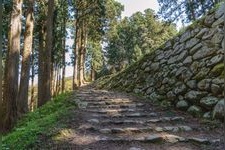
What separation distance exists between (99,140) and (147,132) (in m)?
1.13

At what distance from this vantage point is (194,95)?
303 inches

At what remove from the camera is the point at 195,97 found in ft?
25.1

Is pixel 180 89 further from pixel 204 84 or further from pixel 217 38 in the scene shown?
pixel 217 38

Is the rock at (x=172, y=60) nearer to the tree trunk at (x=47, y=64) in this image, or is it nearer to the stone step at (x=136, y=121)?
the stone step at (x=136, y=121)

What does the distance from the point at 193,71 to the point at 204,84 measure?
868 millimetres

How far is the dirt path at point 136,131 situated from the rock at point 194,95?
426 mm

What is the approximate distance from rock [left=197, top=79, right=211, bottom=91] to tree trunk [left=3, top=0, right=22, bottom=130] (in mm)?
5831

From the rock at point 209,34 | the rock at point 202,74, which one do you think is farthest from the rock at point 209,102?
the rock at point 209,34

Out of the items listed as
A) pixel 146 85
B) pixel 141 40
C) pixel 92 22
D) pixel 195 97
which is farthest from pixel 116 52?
pixel 195 97

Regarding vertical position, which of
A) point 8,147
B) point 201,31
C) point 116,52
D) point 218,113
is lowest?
point 8,147

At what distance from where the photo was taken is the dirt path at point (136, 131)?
5227 mm

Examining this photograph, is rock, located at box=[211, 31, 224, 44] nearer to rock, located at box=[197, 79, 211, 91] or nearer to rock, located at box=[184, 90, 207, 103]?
rock, located at box=[197, 79, 211, 91]

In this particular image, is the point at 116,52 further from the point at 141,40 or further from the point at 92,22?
the point at 92,22

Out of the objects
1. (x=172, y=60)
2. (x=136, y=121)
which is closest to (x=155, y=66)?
(x=172, y=60)
